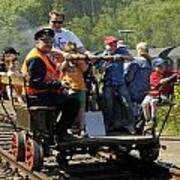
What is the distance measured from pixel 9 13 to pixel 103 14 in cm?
1999

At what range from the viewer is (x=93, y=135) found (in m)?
8.36

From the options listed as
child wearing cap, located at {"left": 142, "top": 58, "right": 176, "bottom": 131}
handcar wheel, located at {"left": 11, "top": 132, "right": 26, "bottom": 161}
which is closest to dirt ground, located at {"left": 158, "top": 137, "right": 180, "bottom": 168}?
child wearing cap, located at {"left": 142, "top": 58, "right": 176, "bottom": 131}

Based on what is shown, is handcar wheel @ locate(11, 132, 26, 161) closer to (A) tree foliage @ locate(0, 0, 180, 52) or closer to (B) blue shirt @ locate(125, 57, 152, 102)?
(B) blue shirt @ locate(125, 57, 152, 102)

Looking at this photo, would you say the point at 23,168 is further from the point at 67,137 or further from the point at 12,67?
the point at 12,67

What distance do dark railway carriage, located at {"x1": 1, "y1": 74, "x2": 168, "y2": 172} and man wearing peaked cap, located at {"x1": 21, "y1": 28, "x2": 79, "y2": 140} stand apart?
0.35ft

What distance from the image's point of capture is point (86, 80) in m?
8.59

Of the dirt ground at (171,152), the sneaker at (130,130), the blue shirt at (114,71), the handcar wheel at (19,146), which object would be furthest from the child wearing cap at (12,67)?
the dirt ground at (171,152)

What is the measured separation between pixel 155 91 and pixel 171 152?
166 centimetres

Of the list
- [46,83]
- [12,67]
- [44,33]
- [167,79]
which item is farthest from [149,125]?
[12,67]

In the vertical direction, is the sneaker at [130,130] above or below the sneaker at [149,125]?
below

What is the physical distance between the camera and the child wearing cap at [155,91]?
911 centimetres

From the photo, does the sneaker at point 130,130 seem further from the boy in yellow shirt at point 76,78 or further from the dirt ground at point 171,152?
the dirt ground at point 171,152

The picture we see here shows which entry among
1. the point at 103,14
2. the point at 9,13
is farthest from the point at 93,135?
the point at 103,14

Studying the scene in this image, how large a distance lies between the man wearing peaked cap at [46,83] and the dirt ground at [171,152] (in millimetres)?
2134
